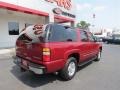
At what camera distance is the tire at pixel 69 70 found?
6172mm

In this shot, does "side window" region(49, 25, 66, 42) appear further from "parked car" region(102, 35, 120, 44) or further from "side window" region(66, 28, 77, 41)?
"parked car" region(102, 35, 120, 44)

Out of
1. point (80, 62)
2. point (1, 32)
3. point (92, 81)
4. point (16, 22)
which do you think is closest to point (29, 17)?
point (16, 22)

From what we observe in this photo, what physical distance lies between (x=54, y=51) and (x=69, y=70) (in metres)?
1.35

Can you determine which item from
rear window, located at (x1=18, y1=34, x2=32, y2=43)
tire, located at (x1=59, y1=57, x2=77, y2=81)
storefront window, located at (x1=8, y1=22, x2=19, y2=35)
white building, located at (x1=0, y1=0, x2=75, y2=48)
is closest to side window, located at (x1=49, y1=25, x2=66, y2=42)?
rear window, located at (x1=18, y1=34, x2=32, y2=43)

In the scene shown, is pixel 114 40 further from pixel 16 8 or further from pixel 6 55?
pixel 6 55

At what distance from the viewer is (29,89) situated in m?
5.34

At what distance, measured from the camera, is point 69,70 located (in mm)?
6477

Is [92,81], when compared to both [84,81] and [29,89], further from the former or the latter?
[29,89]

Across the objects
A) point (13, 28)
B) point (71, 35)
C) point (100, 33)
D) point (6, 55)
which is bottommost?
point (6, 55)

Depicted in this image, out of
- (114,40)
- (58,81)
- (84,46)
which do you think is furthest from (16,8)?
(114,40)

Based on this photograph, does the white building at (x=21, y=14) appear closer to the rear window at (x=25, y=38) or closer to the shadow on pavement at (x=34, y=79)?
the rear window at (x=25, y=38)

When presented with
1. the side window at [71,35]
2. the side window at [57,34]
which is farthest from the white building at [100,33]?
the side window at [57,34]

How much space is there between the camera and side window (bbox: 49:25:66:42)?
5.56 metres

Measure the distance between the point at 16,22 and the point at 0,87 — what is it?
41.4 ft
